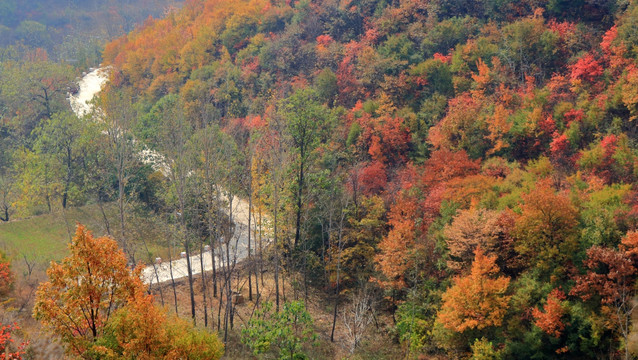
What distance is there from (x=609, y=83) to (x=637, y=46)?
284cm

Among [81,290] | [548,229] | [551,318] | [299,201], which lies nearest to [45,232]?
[299,201]

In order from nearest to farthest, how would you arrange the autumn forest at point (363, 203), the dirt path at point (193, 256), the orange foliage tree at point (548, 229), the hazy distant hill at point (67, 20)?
the autumn forest at point (363, 203) < the orange foliage tree at point (548, 229) < the dirt path at point (193, 256) < the hazy distant hill at point (67, 20)

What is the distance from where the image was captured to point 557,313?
22.2 m

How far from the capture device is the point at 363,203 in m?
31.5

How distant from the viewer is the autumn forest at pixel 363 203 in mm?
21891

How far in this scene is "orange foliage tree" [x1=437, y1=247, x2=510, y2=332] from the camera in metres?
23.0

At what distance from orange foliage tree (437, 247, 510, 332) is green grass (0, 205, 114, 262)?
90.8 ft

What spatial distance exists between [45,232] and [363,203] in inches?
1188

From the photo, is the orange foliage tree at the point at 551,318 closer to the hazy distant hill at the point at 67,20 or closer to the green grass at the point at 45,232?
the green grass at the point at 45,232

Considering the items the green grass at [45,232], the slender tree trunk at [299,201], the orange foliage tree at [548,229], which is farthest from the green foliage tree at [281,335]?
the green grass at [45,232]

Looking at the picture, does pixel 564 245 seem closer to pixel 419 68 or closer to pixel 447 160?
pixel 447 160

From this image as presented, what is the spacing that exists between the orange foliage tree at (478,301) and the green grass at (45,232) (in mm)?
27680

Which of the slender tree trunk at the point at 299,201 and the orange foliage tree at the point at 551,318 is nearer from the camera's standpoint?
the orange foliage tree at the point at 551,318

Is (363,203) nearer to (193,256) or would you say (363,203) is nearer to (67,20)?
(193,256)
